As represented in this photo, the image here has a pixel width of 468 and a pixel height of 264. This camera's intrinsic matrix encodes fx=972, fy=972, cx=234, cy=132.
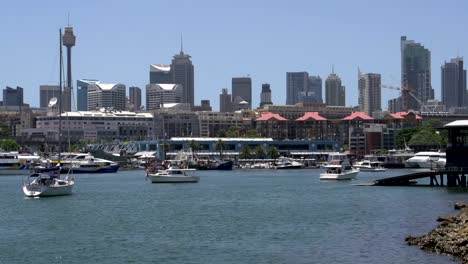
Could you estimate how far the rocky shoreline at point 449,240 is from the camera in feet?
154

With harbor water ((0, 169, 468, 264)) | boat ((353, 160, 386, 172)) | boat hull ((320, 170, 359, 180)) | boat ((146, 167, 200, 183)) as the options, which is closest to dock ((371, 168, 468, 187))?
harbor water ((0, 169, 468, 264))

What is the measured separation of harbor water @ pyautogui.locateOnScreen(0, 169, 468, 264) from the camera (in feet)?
166

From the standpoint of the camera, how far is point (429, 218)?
2635 inches

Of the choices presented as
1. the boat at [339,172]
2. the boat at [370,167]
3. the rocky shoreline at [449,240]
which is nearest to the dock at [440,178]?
the boat at [339,172]

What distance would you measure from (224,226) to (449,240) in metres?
19.8

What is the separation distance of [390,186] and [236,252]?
5922 cm

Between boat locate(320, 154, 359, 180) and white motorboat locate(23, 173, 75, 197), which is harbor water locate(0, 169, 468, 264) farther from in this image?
boat locate(320, 154, 359, 180)

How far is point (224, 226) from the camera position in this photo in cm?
6500

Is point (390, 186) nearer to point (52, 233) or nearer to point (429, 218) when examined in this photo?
point (429, 218)

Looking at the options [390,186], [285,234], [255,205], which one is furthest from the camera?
[390,186]

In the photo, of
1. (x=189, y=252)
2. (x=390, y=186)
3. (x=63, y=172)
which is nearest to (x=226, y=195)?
(x=390, y=186)

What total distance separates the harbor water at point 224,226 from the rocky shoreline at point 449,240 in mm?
697

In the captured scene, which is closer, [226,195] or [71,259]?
[71,259]

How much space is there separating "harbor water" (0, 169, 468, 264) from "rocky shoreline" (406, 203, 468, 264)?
27.5 inches
